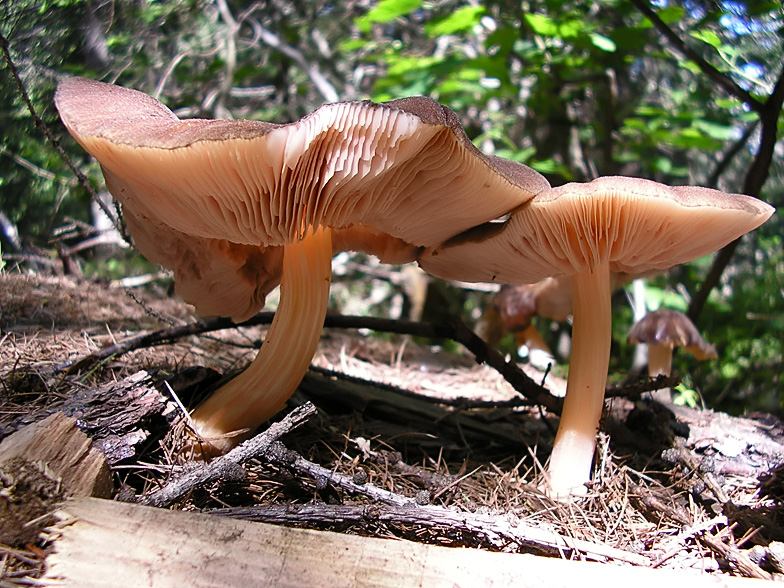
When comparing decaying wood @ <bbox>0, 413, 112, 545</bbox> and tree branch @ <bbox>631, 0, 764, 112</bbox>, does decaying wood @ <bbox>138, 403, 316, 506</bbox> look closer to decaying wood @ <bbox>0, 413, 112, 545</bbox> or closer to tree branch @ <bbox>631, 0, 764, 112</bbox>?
decaying wood @ <bbox>0, 413, 112, 545</bbox>

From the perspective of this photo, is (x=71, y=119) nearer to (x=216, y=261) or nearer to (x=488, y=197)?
(x=216, y=261)

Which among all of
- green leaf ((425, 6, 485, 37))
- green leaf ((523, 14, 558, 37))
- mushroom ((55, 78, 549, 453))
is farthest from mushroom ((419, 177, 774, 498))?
green leaf ((425, 6, 485, 37))

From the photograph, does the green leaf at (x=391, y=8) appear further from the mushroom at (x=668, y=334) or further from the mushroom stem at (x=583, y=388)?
the mushroom at (x=668, y=334)

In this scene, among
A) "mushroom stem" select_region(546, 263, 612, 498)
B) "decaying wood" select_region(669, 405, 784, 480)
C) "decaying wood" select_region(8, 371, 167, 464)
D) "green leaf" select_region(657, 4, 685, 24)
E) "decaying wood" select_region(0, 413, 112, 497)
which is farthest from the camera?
"green leaf" select_region(657, 4, 685, 24)

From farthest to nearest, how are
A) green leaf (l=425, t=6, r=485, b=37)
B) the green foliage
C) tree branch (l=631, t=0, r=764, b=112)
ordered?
green leaf (l=425, t=6, r=485, b=37) < the green foliage < tree branch (l=631, t=0, r=764, b=112)

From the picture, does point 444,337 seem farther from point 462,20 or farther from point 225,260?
point 462,20

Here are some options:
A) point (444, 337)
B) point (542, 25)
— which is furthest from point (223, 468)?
point (542, 25)

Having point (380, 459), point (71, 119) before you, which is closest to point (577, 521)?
point (380, 459)

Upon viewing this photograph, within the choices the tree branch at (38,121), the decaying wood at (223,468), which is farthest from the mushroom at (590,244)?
the tree branch at (38,121)
